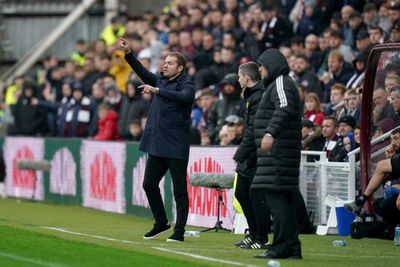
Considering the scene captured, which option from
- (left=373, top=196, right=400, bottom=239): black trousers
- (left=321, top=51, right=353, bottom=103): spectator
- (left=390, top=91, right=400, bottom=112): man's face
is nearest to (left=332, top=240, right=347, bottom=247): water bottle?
(left=373, top=196, right=400, bottom=239): black trousers

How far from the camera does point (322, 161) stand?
18.8 metres

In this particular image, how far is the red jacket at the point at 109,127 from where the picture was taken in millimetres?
25809

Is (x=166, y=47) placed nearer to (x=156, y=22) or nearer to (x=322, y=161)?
(x=156, y=22)

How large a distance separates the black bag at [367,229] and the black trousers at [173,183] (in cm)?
251

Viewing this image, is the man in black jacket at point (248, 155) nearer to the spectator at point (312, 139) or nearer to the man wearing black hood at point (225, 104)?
the spectator at point (312, 139)

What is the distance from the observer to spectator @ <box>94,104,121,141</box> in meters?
25.8

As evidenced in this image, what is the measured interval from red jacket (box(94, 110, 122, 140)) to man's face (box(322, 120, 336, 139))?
23.7ft

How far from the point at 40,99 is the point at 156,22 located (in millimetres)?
3239

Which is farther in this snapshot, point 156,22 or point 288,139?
point 156,22

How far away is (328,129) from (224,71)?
5.80 metres

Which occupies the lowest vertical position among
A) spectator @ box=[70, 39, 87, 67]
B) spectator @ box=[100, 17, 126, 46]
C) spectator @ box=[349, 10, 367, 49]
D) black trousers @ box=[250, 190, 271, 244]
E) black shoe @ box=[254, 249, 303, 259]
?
black shoe @ box=[254, 249, 303, 259]

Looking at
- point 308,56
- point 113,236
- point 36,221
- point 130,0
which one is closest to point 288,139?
point 113,236

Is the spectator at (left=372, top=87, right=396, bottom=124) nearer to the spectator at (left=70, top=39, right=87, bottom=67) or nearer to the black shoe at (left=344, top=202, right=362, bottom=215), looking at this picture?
the black shoe at (left=344, top=202, right=362, bottom=215)

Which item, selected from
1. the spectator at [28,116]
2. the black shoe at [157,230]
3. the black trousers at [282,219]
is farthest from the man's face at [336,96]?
the spectator at [28,116]
